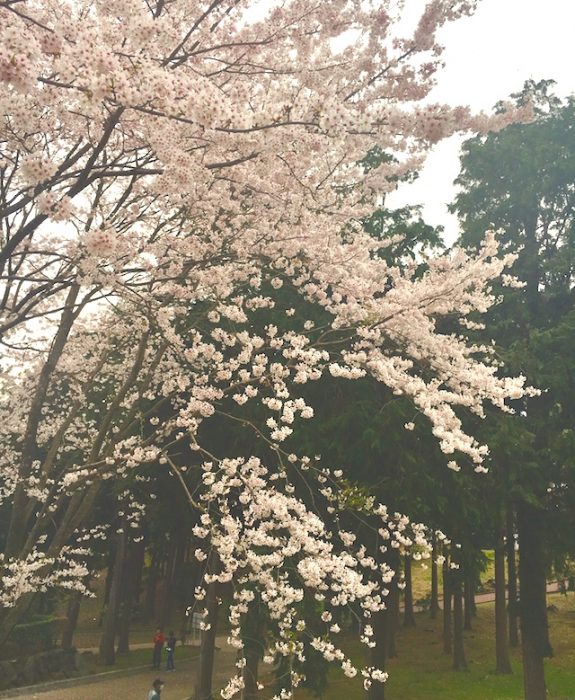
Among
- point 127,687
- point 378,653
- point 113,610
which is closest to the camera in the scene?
point 378,653

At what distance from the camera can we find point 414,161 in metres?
7.59

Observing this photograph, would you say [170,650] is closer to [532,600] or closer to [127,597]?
[127,597]

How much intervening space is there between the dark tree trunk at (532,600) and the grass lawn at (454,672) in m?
2.81

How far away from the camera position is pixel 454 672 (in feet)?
62.1

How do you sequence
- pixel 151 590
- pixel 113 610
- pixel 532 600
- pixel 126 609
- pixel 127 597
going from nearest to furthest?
pixel 532 600
pixel 113 610
pixel 126 609
pixel 127 597
pixel 151 590

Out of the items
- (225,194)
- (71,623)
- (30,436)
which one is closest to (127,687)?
(71,623)

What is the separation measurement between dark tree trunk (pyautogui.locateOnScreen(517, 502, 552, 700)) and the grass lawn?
9.21 feet

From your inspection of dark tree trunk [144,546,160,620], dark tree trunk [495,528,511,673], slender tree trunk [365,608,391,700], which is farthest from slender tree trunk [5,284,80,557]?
dark tree trunk [144,546,160,620]

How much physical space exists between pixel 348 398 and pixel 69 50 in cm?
1019

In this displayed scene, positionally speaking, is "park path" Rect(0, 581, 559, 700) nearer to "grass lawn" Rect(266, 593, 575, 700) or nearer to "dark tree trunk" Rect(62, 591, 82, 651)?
"dark tree trunk" Rect(62, 591, 82, 651)

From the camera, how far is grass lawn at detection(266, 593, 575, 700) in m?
16.1

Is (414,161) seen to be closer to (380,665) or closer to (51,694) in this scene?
(380,665)

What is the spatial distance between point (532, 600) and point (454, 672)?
6.74 meters

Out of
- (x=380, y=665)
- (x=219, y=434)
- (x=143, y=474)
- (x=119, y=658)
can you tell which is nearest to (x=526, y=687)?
(x=380, y=665)
